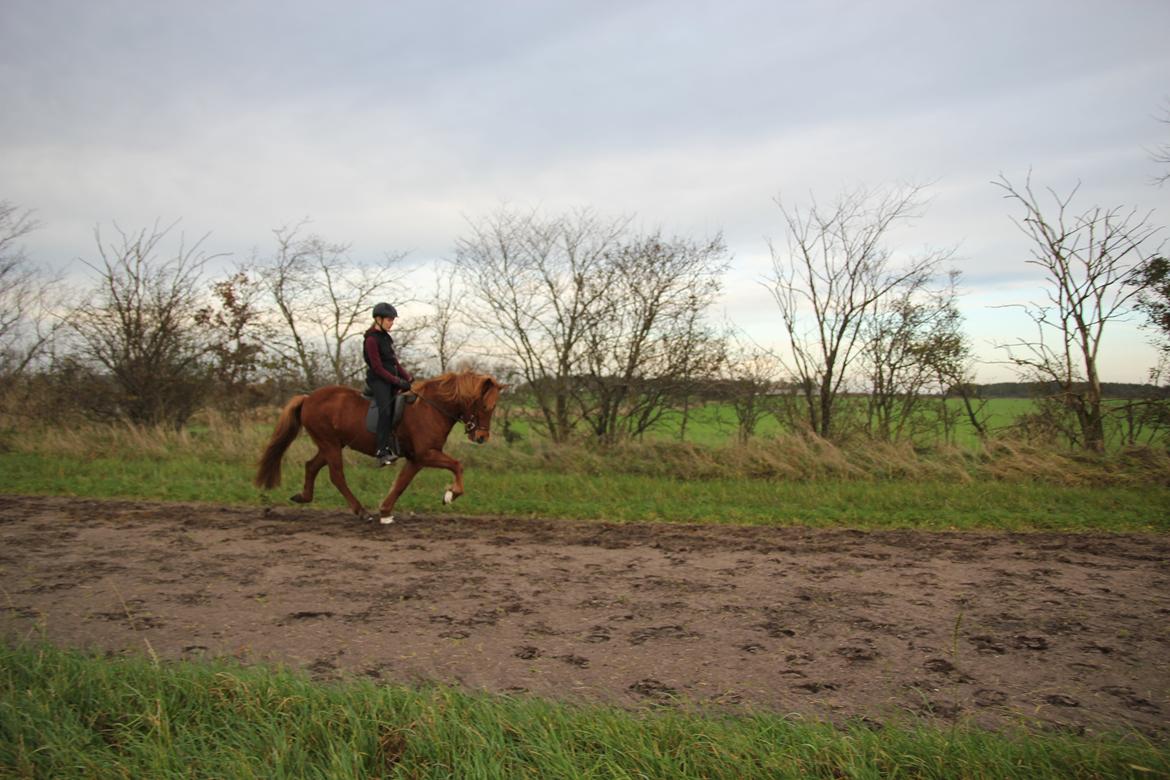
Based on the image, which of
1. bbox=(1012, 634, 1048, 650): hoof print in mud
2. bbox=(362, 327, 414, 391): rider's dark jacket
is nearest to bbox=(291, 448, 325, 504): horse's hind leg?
bbox=(362, 327, 414, 391): rider's dark jacket

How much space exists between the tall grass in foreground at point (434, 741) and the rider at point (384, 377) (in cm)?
592

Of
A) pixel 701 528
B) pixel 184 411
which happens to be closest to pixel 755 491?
pixel 701 528

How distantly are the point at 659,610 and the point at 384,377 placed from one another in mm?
5376

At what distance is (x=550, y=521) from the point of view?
927 cm

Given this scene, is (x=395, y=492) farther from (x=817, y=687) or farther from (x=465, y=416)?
(x=817, y=687)

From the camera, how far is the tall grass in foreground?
287 centimetres

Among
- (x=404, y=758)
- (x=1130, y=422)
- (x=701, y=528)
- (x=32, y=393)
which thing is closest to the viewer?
(x=404, y=758)

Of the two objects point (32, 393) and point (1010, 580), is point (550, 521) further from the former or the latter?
point (32, 393)

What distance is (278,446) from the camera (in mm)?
9836

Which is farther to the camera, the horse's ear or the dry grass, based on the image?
the dry grass

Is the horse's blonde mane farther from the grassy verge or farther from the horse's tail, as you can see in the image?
the horse's tail

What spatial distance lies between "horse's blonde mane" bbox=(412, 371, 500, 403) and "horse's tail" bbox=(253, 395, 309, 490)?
1.70 m

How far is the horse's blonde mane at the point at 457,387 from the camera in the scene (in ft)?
31.9

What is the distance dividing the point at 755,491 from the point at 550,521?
140 inches
